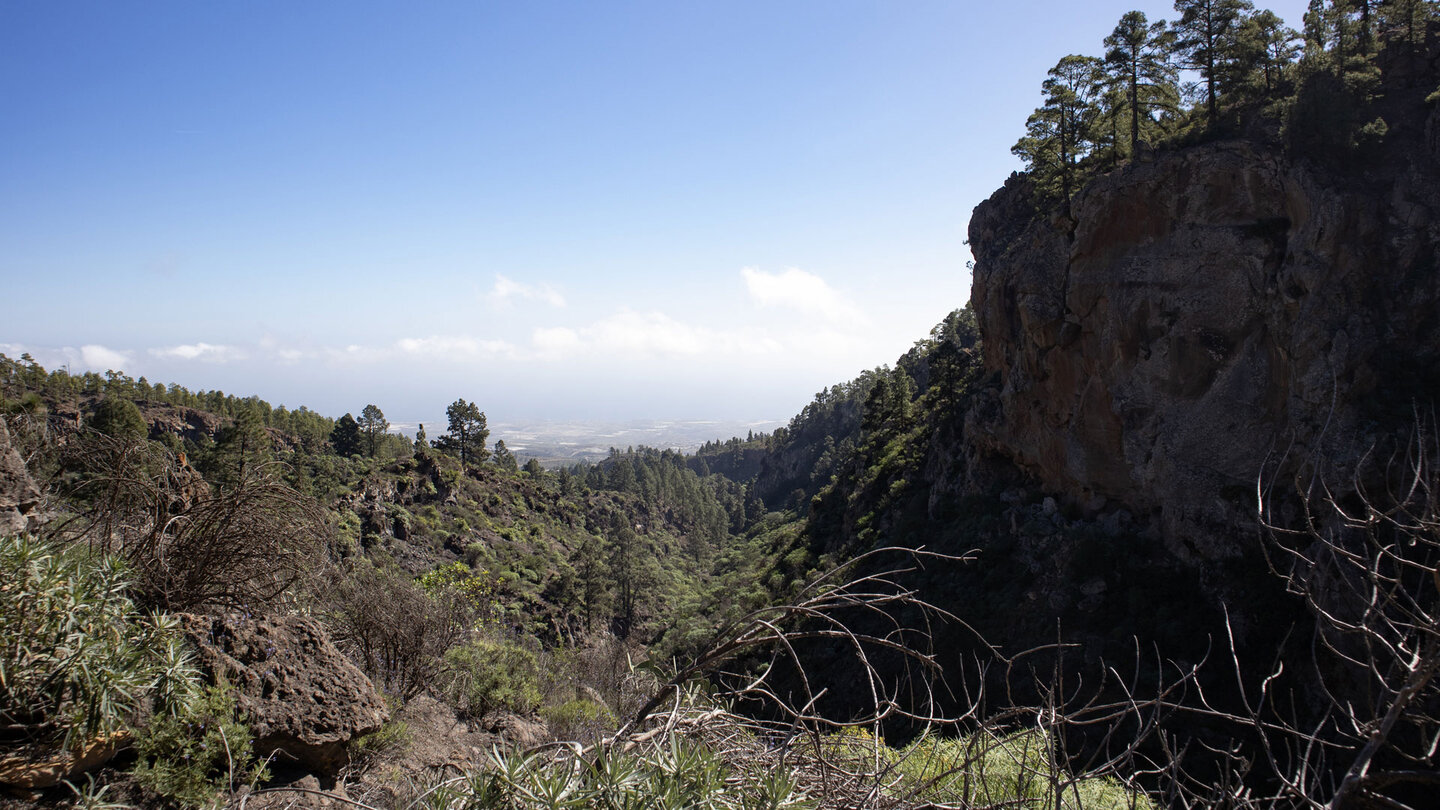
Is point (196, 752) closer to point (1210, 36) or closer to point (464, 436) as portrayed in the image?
point (1210, 36)

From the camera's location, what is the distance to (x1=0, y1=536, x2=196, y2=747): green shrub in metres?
3.74

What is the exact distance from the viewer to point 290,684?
538cm

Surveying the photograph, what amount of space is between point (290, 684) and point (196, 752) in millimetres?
989

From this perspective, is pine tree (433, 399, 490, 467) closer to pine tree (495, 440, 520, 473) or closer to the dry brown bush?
pine tree (495, 440, 520, 473)

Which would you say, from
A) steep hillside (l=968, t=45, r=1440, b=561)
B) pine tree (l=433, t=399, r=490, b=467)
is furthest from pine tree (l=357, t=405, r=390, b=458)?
steep hillside (l=968, t=45, r=1440, b=561)

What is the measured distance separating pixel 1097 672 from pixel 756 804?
18.1 metres

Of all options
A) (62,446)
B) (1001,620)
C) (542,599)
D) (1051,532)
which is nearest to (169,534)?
(62,446)

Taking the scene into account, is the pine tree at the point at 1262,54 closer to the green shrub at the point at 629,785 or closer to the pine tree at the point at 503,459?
the green shrub at the point at 629,785

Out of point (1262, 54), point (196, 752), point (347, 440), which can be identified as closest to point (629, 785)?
point (196, 752)

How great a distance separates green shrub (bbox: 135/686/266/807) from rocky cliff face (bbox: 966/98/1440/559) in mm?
15478

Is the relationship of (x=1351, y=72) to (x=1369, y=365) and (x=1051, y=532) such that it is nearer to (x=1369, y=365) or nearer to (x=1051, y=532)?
(x=1369, y=365)

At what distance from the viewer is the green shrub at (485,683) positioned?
422 inches

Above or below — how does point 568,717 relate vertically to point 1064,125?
below

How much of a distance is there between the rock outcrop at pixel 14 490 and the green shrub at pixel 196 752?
244 centimetres
